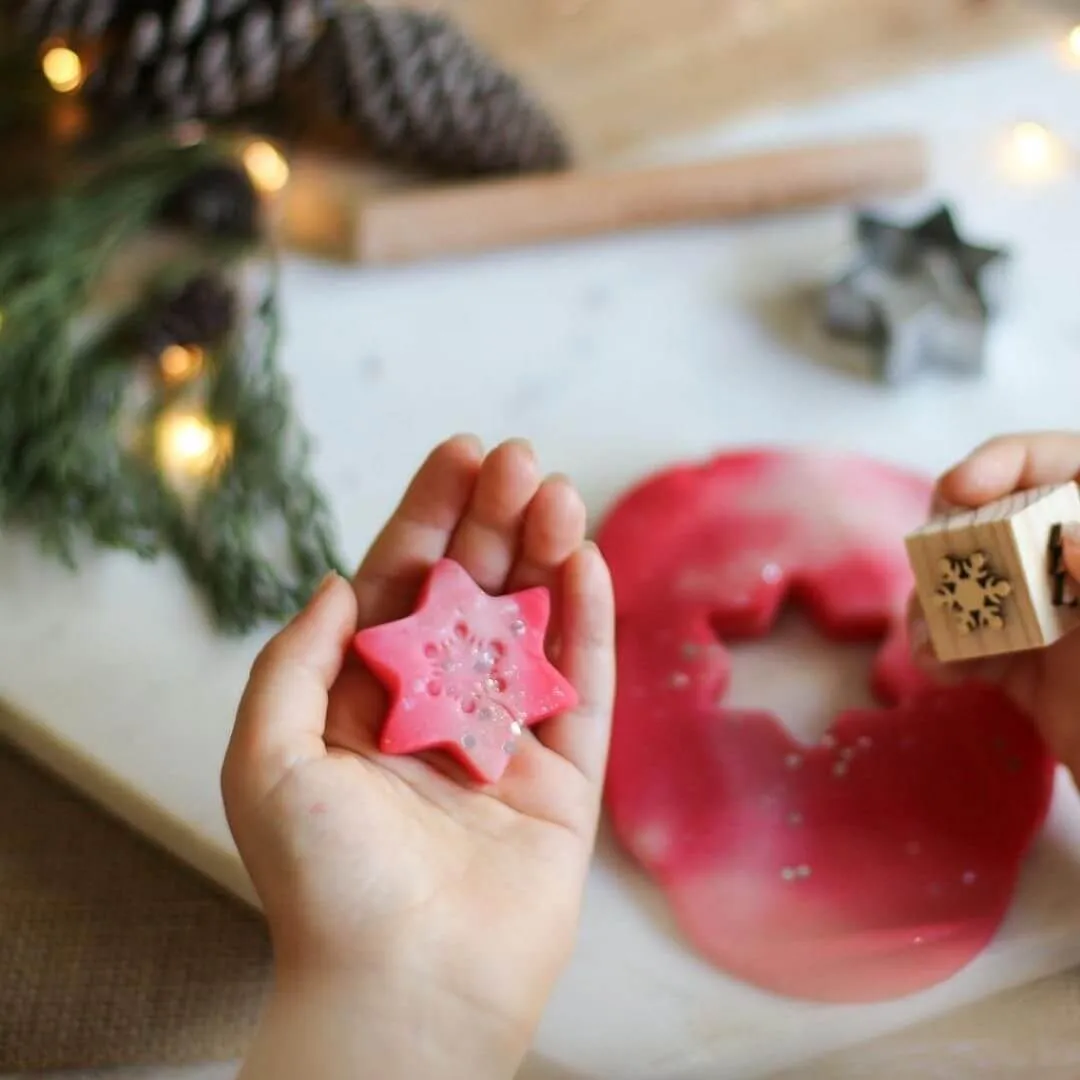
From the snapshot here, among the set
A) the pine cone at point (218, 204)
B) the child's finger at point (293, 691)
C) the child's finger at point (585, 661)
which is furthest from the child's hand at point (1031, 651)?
the pine cone at point (218, 204)

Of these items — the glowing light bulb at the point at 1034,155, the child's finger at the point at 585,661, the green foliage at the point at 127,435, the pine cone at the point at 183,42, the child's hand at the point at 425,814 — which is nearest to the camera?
the child's hand at the point at 425,814

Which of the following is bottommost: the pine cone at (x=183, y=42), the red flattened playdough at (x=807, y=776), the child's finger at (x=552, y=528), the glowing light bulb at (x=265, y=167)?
the red flattened playdough at (x=807, y=776)

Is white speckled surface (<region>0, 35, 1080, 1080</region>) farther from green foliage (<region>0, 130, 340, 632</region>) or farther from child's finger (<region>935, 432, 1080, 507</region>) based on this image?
child's finger (<region>935, 432, 1080, 507</region>)

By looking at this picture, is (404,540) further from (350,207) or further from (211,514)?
(350,207)

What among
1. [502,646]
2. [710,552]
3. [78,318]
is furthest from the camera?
[78,318]

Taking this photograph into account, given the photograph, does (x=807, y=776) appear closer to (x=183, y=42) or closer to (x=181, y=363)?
(x=181, y=363)

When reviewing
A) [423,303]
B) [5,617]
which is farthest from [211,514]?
[423,303]

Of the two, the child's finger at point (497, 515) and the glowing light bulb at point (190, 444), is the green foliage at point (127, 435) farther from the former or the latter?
the child's finger at point (497, 515)
